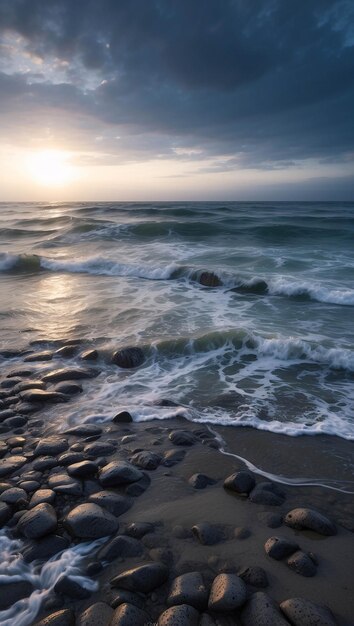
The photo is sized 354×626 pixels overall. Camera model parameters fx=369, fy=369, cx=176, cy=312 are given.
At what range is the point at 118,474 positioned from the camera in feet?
13.0

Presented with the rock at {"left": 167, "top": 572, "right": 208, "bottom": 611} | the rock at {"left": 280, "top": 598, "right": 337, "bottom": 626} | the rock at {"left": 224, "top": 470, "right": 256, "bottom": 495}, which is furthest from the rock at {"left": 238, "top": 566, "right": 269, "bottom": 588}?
the rock at {"left": 224, "top": 470, "right": 256, "bottom": 495}

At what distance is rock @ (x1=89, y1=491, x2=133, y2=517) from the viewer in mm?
3572

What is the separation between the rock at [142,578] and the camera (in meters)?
2.72

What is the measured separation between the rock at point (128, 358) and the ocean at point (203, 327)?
16cm

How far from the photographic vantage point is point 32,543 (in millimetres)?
3193

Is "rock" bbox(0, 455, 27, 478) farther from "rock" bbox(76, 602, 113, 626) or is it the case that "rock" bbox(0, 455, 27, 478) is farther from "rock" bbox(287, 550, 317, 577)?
"rock" bbox(287, 550, 317, 577)

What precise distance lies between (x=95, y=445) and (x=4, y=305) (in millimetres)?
8387

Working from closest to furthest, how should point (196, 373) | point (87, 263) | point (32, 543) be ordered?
point (32, 543) < point (196, 373) < point (87, 263)

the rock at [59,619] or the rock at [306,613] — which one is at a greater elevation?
the rock at [306,613]

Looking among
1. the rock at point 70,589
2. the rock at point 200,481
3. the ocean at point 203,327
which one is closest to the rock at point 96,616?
the rock at point 70,589

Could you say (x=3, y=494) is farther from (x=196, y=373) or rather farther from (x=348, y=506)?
(x=196, y=373)

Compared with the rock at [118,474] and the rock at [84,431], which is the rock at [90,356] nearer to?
the rock at [84,431]

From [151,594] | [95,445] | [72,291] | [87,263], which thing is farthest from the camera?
[87,263]

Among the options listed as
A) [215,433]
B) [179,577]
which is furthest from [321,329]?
[179,577]
